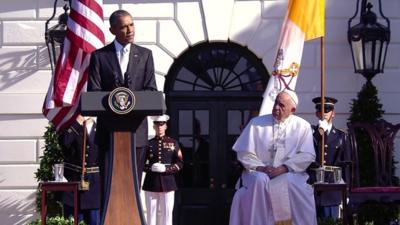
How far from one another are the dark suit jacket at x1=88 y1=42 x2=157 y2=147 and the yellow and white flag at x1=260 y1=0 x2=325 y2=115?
3926mm

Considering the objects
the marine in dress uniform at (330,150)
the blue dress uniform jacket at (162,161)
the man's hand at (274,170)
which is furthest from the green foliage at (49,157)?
the man's hand at (274,170)

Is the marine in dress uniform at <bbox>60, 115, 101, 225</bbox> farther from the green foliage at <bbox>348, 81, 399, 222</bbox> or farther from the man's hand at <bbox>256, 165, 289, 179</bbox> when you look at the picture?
the green foliage at <bbox>348, 81, 399, 222</bbox>

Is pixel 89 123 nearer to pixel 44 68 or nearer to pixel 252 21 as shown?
pixel 44 68

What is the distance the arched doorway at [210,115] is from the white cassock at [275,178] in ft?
13.5

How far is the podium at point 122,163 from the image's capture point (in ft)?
21.3

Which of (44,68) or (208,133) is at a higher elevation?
(44,68)

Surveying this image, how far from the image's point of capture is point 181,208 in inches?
499

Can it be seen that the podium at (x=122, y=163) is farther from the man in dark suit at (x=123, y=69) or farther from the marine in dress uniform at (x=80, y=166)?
the marine in dress uniform at (x=80, y=166)

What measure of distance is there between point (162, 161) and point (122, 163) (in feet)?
15.5

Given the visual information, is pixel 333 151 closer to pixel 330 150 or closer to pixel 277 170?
pixel 330 150

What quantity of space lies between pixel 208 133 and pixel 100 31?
387cm

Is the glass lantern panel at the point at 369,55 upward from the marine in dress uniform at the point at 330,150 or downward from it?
upward

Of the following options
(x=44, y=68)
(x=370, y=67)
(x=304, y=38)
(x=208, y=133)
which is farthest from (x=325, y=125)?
(x=44, y=68)

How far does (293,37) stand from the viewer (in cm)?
1077
